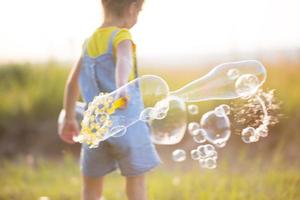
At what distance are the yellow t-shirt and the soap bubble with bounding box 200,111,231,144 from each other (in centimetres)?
26

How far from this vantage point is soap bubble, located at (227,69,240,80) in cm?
220

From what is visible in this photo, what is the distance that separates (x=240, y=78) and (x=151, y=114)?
0.27 m

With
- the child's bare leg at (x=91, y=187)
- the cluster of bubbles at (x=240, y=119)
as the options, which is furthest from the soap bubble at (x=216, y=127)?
the child's bare leg at (x=91, y=187)

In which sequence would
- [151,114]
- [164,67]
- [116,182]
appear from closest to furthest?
1. [151,114]
2. [116,182]
3. [164,67]

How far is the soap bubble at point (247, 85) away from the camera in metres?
2.18

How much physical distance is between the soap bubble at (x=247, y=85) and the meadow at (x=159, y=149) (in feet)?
1.95

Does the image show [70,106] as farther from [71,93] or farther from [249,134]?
[249,134]

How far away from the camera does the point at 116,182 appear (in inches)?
124

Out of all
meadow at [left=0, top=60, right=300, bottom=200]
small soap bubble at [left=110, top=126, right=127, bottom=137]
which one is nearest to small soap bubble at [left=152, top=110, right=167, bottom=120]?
small soap bubble at [left=110, top=126, right=127, bottom=137]

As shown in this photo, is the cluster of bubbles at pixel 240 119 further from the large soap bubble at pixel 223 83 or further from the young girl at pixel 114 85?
the young girl at pixel 114 85

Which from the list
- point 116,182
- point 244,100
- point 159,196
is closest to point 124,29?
A: point 244,100

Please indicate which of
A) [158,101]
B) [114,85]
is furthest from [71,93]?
[158,101]

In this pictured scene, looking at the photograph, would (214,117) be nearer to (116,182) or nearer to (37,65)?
(116,182)

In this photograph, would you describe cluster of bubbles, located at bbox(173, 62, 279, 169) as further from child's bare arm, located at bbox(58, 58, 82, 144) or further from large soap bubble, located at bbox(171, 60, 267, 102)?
child's bare arm, located at bbox(58, 58, 82, 144)
